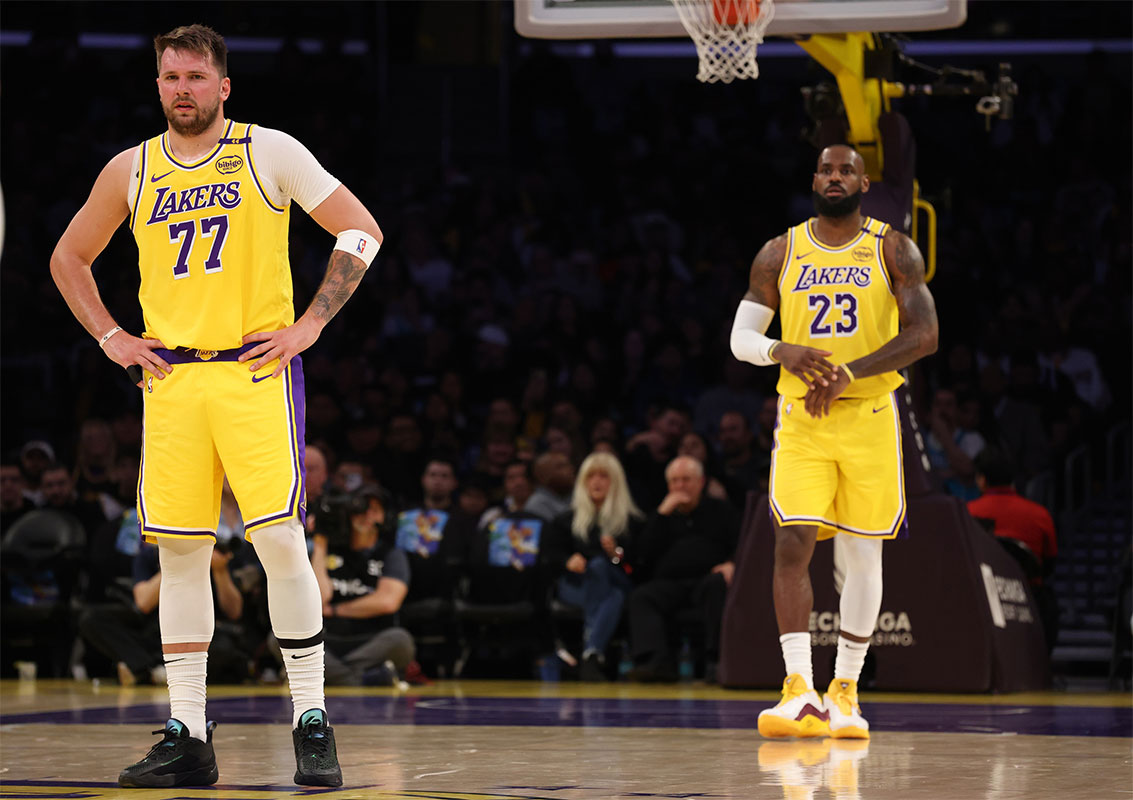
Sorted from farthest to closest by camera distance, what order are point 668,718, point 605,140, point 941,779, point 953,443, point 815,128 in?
point 605,140 < point 953,443 < point 815,128 < point 668,718 < point 941,779

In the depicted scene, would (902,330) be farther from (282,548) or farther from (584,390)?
(584,390)

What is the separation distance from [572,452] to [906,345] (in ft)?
19.5

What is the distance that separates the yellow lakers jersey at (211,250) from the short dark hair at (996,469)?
697 cm

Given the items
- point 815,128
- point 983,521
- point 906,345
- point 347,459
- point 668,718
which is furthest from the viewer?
point 347,459

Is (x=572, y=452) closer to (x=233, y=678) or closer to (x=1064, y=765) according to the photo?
(x=233, y=678)

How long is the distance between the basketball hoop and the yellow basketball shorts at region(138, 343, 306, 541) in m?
3.09

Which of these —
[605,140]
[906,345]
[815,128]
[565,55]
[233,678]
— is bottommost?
[233,678]

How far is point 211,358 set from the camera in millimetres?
4965

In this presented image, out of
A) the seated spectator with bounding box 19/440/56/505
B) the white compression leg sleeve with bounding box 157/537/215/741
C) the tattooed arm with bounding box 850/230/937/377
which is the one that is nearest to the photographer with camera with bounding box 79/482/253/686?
the seated spectator with bounding box 19/440/56/505

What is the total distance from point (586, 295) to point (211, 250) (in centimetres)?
1124

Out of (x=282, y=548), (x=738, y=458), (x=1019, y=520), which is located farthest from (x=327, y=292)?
(x=738, y=458)

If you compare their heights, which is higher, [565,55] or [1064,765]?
[565,55]

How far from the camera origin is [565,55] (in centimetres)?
1986

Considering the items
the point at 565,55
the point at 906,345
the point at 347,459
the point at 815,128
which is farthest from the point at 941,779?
the point at 565,55
